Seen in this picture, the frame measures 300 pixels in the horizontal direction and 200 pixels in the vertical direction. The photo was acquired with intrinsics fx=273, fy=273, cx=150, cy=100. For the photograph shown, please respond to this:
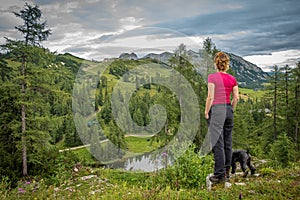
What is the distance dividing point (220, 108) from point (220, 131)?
497mm

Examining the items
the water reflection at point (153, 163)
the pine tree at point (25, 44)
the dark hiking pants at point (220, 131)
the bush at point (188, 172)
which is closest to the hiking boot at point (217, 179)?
the dark hiking pants at point (220, 131)

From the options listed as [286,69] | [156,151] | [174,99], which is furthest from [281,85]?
[156,151]

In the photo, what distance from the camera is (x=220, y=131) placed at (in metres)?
5.78

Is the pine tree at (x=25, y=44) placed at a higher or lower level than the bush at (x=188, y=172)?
higher

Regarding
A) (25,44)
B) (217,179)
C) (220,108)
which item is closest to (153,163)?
(25,44)

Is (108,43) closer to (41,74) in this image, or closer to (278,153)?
(41,74)

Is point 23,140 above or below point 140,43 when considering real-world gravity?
below

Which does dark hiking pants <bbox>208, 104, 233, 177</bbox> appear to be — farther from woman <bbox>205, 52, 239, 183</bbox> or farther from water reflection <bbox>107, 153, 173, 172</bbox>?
water reflection <bbox>107, 153, 173, 172</bbox>

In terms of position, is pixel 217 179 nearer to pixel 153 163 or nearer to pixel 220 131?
pixel 220 131

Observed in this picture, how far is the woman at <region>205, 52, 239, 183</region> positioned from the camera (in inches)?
224

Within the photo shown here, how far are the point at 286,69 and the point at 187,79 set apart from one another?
48.8 feet

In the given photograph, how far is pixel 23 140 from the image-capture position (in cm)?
1449

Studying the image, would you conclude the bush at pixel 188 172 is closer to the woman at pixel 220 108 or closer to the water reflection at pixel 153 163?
the woman at pixel 220 108

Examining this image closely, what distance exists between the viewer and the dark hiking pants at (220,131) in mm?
5711
